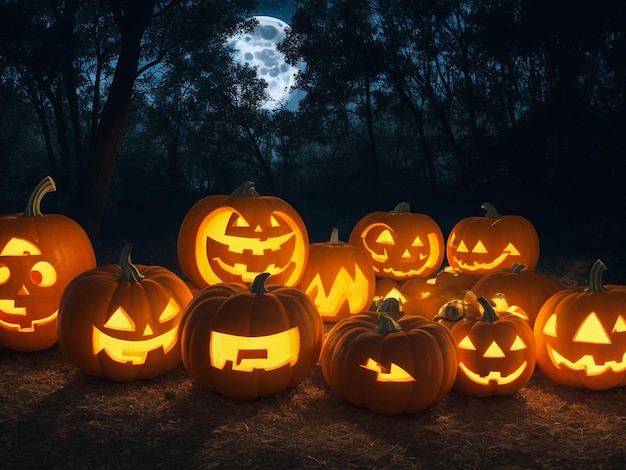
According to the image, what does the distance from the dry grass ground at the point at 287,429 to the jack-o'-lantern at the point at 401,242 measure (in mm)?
2194

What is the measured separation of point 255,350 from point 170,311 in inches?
30.8

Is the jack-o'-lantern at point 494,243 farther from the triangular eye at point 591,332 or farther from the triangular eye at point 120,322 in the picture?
the triangular eye at point 120,322

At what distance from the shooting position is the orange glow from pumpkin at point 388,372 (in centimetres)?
371

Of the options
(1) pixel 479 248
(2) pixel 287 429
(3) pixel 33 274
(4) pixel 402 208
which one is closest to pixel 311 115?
(4) pixel 402 208

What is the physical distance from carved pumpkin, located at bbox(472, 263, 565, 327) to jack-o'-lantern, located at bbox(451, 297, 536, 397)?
87 cm

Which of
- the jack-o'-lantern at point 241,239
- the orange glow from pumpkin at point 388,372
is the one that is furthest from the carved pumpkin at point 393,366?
the jack-o'-lantern at point 241,239

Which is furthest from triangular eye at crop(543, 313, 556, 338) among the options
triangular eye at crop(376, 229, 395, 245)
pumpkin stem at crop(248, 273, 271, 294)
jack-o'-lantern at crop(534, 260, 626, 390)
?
triangular eye at crop(376, 229, 395, 245)

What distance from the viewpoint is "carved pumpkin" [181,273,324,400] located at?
3.91 m

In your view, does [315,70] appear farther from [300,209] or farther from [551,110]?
[551,110]

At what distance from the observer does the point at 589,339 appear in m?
4.17

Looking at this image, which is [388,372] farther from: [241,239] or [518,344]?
[241,239]

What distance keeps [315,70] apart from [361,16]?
1.05 meters

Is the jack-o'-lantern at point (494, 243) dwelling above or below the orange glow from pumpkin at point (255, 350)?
above

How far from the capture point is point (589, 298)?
4230 millimetres
